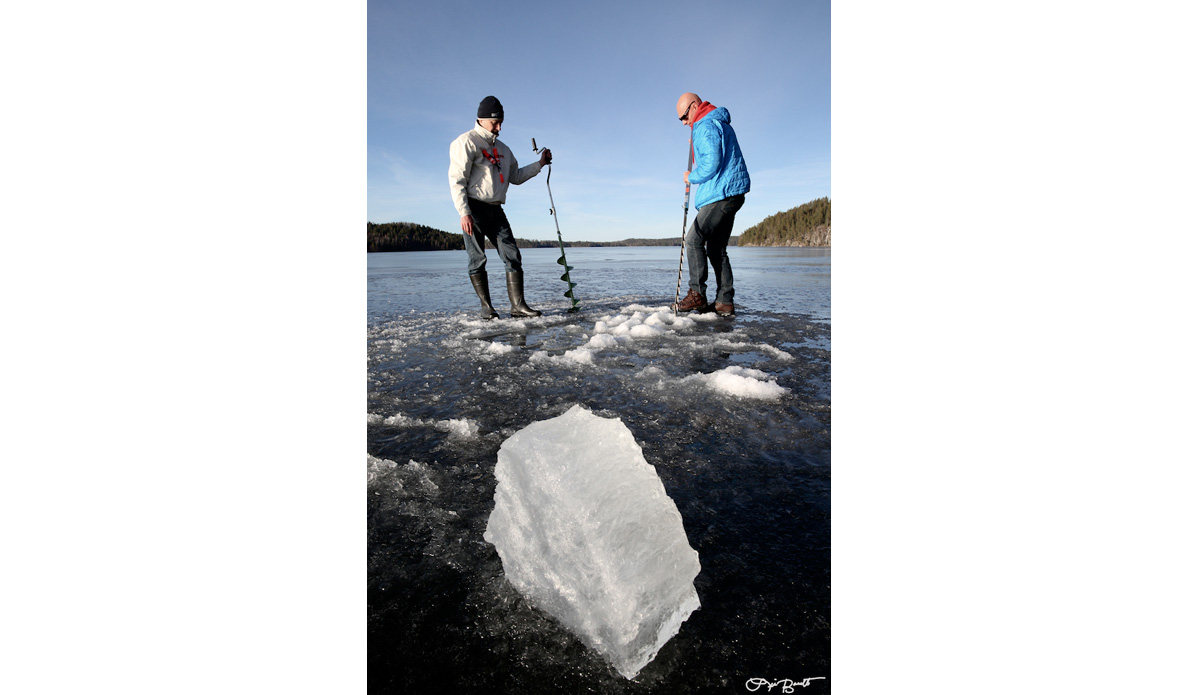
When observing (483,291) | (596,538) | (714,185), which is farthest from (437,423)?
(714,185)

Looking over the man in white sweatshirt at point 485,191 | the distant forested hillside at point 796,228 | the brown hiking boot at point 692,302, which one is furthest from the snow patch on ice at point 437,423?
the distant forested hillside at point 796,228

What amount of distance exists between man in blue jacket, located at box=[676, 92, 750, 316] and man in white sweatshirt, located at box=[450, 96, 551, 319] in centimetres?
249

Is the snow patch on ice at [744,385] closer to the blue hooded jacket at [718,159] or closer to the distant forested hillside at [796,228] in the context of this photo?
the blue hooded jacket at [718,159]

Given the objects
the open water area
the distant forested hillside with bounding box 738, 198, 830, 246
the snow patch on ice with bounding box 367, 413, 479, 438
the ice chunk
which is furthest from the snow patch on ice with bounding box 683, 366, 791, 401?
the distant forested hillside with bounding box 738, 198, 830, 246

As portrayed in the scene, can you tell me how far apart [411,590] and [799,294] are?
8.69 meters

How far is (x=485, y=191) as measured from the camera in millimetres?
6148

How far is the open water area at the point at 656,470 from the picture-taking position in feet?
3.62

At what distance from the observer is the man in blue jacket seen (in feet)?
18.8

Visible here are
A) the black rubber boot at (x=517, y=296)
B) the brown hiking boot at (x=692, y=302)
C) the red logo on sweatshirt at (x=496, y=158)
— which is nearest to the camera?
the red logo on sweatshirt at (x=496, y=158)

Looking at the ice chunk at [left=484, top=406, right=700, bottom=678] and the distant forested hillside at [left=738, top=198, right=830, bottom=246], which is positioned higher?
the distant forested hillside at [left=738, top=198, right=830, bottom=246]

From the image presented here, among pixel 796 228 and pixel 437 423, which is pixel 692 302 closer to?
pixel 437 423

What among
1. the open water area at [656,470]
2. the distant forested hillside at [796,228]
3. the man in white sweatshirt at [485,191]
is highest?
the distant forested hillside at [796,228]

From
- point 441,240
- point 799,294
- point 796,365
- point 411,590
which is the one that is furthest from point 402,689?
point 441,240

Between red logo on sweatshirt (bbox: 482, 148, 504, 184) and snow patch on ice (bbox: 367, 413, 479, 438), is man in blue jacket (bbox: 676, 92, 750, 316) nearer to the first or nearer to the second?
red logo on sweatshirt (bbox: 482, 148, 504, 184)
